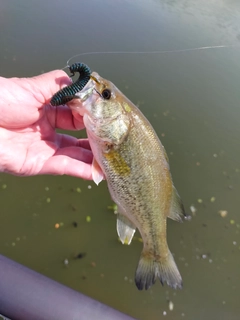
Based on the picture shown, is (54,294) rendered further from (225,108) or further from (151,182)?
(225,108)

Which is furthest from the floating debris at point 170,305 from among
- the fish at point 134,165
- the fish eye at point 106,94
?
the fish eye at point 106,94

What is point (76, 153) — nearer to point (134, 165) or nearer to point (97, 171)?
point (97, 171)

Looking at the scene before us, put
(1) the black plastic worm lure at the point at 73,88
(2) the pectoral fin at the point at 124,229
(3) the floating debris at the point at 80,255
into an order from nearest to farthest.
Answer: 1. (1) the black plastic worm lure at the point at 73,88
2. (2) the pectoral fin at the point at 124,229
3. (3) the floating debris at the point at 80,255

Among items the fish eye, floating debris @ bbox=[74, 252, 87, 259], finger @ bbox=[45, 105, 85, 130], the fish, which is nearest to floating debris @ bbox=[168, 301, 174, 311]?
floating debris @ bbox=[74, 252, 87, 259]

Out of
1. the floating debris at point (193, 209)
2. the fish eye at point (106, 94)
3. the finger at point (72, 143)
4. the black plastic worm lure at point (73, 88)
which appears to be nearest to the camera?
the black plastic worm lure at point (73, 88)

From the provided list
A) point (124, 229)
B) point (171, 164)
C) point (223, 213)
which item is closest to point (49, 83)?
point (124, 229)

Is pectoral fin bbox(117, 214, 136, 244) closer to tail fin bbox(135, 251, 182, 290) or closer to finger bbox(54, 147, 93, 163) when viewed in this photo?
tail fin bbox(135, 251, 182, 290)

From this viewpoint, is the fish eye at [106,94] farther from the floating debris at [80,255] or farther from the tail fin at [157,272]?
the floating debris at [80,255]
